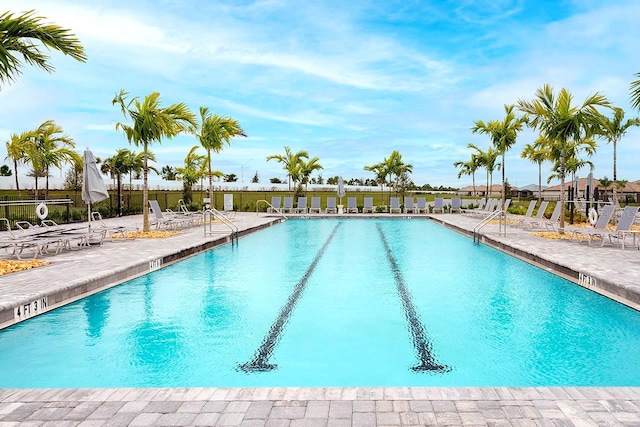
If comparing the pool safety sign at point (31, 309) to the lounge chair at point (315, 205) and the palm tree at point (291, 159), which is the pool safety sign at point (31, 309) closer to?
the lounge chair at point (315, 205)

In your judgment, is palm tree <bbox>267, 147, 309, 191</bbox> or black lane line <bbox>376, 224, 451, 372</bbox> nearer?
black lane line <bbox>376, 224, 451, 372</bbox>

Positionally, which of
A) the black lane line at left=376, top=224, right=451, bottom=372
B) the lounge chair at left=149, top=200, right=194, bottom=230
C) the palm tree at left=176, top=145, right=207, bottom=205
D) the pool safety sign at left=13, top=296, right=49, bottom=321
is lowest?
the black lane line at left=376, top=224, right=451, bottom=372

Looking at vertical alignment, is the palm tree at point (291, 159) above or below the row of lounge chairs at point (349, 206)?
above

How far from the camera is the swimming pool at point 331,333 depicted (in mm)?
4266

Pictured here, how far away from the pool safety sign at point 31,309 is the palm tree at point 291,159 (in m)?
24.6

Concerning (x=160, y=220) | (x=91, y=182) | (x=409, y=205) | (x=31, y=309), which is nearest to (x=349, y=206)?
(x=409, y=205)

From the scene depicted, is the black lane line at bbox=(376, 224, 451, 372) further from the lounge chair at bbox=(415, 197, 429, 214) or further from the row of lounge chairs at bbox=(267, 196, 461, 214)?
the lounge chair at bbox=(415, 197, 429, 214)

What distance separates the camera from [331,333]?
5.48 m

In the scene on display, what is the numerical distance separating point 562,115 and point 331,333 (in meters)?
11.0

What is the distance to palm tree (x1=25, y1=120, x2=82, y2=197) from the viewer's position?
18938mm

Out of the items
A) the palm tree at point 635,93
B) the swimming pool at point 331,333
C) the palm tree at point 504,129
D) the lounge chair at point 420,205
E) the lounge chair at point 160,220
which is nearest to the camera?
the swimming pool at point 331,333

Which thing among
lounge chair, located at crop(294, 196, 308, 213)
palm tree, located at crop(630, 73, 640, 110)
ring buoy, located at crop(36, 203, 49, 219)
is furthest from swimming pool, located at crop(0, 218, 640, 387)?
lounge chair, located at crop(294, 196, 308, 213)

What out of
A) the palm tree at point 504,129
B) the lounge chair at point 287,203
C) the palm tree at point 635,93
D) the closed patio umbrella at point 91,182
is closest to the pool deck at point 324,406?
the closed patio umbrella at point 91,182

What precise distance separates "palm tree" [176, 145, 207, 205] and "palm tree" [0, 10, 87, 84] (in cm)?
1955
